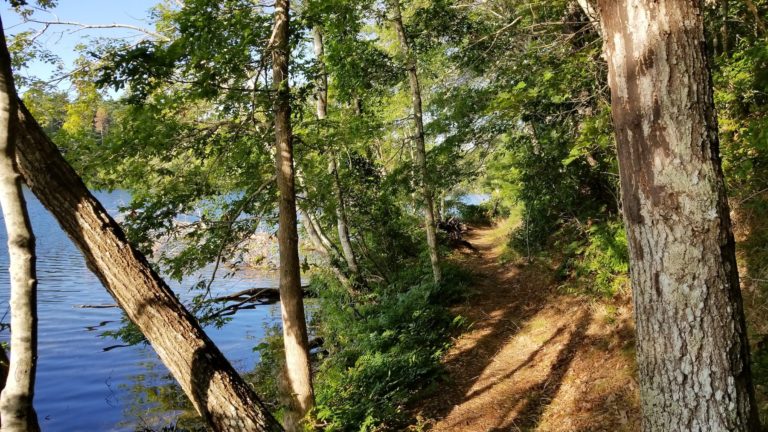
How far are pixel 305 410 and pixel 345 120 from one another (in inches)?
177

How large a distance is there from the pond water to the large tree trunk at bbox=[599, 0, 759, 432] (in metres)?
6.20

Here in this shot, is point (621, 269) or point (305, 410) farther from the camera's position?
point (621, 269)

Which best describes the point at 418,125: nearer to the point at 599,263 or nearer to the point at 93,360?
the point at 599,263

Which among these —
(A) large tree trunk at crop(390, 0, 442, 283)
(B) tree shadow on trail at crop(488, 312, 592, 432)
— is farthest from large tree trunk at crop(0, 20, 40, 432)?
(A) large tree trunk at crop(390, 0, 442, 283)

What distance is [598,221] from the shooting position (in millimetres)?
7797

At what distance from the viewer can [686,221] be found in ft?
6.95

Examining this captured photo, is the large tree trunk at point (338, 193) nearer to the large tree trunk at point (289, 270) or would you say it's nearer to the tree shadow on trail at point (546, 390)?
the large tree trunk at point (289, 270)

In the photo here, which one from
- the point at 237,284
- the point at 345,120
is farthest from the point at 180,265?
the point at 237,284

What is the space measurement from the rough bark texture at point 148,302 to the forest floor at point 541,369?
308 cm

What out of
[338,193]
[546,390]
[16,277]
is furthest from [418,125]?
[16,277]

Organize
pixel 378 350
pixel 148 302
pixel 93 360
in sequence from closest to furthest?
pixel 148 302, pixel 378 350, pixel 93 360

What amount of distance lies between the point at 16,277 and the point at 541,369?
18.7ft

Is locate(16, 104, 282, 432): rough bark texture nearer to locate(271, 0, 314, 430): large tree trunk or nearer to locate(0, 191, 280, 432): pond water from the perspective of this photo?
locate(271, 0, 314, 430): large tree trunk

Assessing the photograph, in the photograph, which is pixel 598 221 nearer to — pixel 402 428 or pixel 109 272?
→ pixel 402 428
